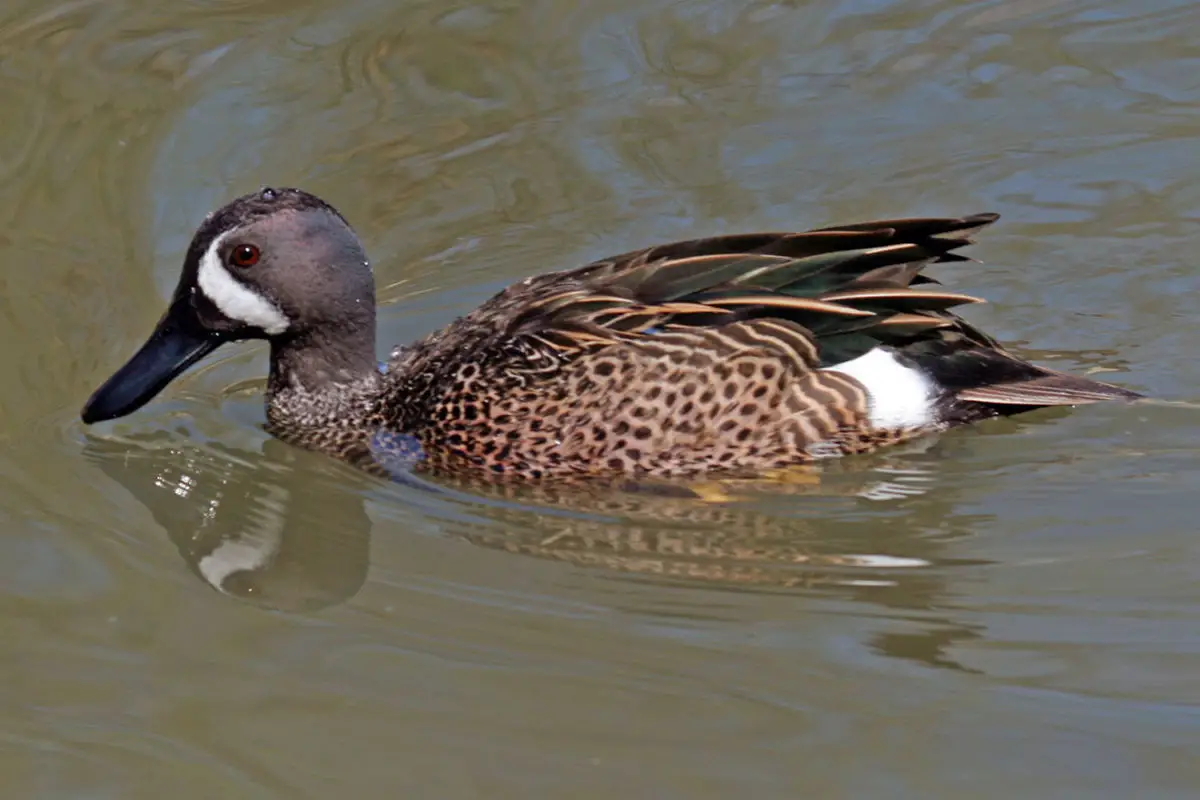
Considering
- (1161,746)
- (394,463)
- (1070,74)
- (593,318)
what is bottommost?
(1161,746)

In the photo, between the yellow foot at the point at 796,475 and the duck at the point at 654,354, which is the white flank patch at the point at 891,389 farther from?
the yellow foot at the point at 796,475

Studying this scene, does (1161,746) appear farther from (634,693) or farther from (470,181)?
(470,181)

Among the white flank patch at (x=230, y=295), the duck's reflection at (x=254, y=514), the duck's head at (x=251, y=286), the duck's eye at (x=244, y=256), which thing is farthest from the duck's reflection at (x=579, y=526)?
the duck's eye at (x=244, y=256)

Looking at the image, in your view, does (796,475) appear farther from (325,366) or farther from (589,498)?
(325,366)

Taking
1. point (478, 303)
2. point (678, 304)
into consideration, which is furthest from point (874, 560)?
point (478, 303)

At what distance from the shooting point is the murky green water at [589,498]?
188 inches

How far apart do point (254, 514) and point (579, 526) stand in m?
1.15

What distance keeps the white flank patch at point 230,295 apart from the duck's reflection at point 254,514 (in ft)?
1.65

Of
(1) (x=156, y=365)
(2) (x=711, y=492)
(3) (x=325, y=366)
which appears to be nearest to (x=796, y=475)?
(2) (x=711, y=492)

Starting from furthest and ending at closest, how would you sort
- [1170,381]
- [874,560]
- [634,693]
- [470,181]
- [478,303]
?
[470,181]
[478,303]
[1170,381]
[874,560]
[634,693]

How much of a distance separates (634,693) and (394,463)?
1.97 m

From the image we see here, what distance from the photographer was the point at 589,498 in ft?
21.0

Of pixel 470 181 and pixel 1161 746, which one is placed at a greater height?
pixel 470 181

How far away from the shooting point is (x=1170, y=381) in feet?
A: 23.2
